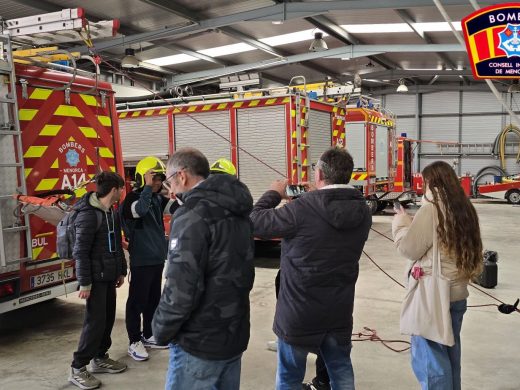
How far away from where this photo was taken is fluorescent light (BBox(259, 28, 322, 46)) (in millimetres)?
13494

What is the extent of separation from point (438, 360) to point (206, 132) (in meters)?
6.21

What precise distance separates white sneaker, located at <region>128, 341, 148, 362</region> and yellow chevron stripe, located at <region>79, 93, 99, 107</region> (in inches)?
98.3

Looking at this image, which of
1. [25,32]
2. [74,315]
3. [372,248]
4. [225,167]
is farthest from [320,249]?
[372,248]

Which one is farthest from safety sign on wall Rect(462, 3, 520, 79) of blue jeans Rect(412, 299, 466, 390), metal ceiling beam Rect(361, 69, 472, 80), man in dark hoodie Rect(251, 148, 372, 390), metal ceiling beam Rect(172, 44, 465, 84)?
metal ceiling beam Rect(361, 69, 472, 80)

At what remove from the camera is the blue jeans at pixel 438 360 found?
2.87m

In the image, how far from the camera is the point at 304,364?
2754 millimetres

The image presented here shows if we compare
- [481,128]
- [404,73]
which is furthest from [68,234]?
[481,128]

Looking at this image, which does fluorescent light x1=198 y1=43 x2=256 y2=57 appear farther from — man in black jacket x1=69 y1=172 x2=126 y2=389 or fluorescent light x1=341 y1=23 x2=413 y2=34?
man in black jacket x1=69 y1=172 x2=126 y2=389

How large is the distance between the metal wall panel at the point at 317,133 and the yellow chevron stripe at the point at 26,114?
4465 mm

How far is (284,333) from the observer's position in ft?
8.83

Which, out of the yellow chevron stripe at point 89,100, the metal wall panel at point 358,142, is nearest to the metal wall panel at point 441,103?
the metal wall panel at point 358,142

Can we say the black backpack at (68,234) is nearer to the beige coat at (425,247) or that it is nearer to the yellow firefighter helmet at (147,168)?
the yellow firefighter helmet at (147,168)

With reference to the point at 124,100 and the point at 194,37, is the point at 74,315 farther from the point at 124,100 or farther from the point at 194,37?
the point at 194,37

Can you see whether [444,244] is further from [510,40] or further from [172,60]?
[172,60]
